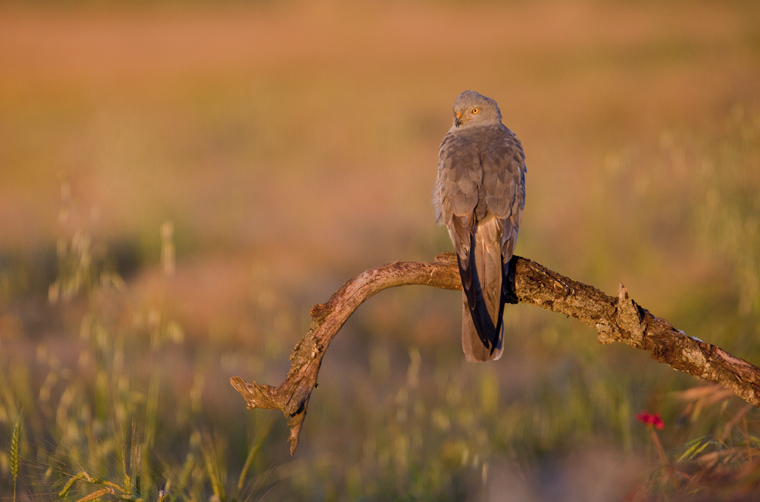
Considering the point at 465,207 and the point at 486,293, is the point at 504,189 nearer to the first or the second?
the point at 465,207

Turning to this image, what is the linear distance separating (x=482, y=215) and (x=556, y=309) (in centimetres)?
55

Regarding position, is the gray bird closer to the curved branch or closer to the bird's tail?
the bird's tail

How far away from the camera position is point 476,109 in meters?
3.24

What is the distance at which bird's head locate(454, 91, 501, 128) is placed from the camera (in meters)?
3.21

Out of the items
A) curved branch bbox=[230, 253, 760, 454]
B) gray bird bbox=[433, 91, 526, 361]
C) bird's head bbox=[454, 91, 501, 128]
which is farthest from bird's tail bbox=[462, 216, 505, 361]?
bird's head bbox=[454, 91, 501, 128]

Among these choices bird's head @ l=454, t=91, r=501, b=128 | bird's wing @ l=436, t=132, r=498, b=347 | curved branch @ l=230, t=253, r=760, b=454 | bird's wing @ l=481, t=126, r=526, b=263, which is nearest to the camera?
curved branch @ l=230, t=253, r=760, b=454

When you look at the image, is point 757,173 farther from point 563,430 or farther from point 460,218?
point 460,218

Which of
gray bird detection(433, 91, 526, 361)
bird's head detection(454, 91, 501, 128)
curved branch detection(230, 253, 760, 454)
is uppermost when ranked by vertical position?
bird's head detection(454, 91, 501, 128)

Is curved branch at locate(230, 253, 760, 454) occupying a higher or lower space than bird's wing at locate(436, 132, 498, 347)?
lower

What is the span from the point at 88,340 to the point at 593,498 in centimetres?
369

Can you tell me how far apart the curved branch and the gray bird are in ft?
0.44

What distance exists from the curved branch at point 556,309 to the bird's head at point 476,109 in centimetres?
127

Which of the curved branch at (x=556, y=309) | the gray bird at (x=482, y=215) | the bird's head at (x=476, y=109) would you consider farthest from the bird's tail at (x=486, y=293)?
the bird's head at (x=476, y=109)

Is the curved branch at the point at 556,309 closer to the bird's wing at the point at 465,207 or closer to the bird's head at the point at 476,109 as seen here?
the bird's wing at the point at 465,207
